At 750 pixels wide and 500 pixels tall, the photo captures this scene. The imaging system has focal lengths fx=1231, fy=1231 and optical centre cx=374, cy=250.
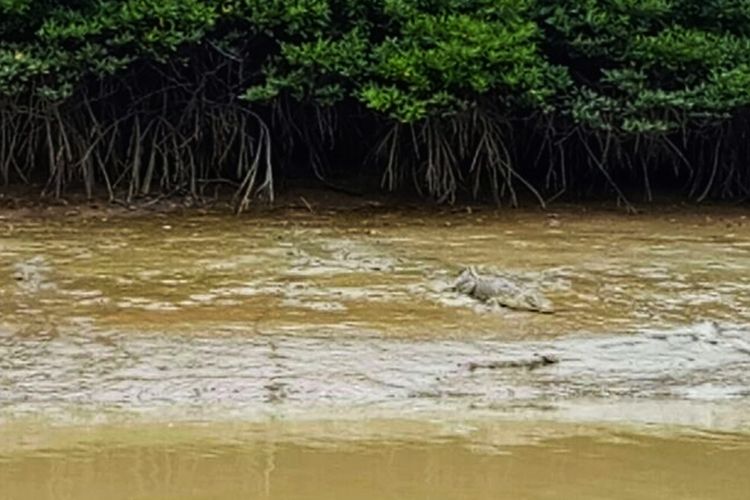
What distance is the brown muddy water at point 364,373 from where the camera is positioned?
3.42 meters

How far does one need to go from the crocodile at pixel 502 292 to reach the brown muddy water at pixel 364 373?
0.32 ft

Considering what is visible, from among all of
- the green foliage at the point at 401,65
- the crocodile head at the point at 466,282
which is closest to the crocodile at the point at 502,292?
the crocodile head at the point at 466,282

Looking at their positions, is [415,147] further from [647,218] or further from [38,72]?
[38,72]

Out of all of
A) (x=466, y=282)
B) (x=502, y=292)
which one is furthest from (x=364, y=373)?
(x=466, y=282)

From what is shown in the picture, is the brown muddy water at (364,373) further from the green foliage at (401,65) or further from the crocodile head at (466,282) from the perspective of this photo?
the green foliage at (401,65)

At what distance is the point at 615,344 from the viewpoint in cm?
506

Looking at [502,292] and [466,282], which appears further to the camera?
[466,282]

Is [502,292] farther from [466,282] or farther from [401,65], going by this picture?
[401,65]

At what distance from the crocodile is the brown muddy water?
0.10 metres

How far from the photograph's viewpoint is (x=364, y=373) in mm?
4629

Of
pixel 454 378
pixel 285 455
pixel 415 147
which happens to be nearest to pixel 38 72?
pixel 415 147

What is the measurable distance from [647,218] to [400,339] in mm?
5149

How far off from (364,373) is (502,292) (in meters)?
1.35

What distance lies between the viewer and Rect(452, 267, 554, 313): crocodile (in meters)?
5.66
